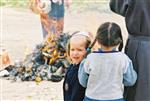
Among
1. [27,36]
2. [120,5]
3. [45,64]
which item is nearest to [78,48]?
[120,5]

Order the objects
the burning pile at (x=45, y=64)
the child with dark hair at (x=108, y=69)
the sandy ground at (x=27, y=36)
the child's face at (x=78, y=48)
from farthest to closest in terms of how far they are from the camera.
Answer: the burning pile at (x=45, y=64) < the sandy ground at (x=27, y=36) < the child's face at (x=78, y=48) < the child with dark hair at (x=108, y=69)

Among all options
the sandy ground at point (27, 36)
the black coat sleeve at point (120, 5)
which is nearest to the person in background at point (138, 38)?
the black coat sleeve at point (120, 5)

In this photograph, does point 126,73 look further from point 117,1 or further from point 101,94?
point 117,1

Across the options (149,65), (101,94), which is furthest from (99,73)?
(149,65)

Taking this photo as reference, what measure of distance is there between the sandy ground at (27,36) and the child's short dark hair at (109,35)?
93.1 inches

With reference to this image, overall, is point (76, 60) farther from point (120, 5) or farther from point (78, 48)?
point (120, 5)

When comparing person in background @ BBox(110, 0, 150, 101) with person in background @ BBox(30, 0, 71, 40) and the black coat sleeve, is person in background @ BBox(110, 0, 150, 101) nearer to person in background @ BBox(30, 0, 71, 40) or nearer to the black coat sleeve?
the black coat sleeve

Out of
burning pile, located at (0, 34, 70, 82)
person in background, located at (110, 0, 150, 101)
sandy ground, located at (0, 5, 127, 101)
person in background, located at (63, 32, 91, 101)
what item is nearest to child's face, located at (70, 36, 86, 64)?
person in background, located at (63, 32, 91, 101)

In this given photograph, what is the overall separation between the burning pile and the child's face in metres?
2.71

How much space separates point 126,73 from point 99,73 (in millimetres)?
167

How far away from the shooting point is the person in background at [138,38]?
117 inches

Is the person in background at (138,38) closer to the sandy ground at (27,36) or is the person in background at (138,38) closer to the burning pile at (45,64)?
the sandy ground at (27,36)

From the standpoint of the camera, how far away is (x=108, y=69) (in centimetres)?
297

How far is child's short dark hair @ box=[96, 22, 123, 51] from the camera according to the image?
298 cm
